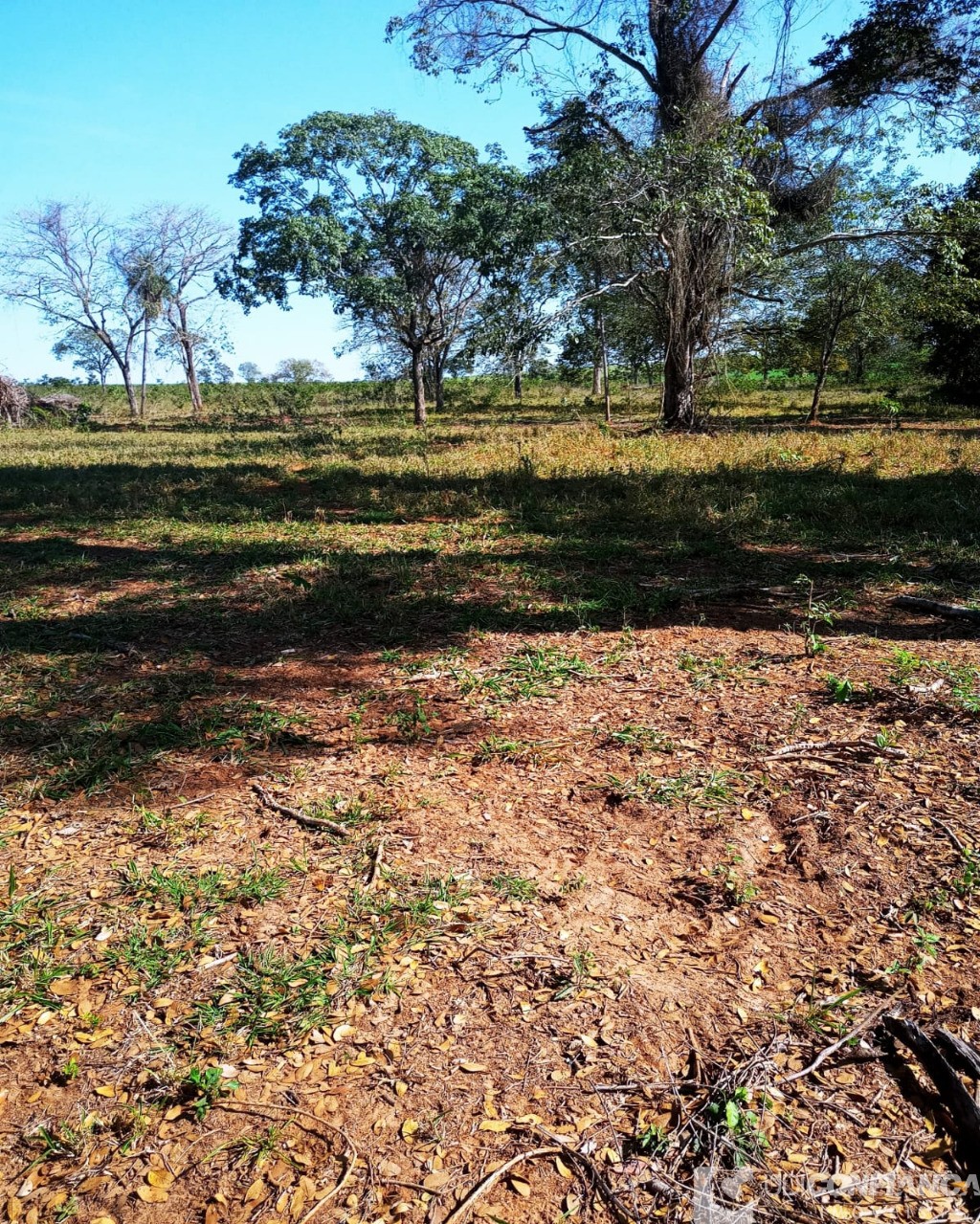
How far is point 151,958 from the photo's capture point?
2.31 meters

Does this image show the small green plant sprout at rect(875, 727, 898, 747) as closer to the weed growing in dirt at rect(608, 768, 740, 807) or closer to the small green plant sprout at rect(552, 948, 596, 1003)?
the weed growing in dirt at rect(608, 768, 740, 807)

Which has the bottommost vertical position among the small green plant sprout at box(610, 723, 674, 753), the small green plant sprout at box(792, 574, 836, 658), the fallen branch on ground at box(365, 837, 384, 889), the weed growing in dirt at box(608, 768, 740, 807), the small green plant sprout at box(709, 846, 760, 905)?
the small green plant sprout at box(709, 846, 760, 905)

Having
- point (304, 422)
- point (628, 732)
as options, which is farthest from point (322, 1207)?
point (304, 422)

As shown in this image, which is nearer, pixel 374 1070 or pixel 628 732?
pixel 374 1070

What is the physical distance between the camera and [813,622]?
4879 mm

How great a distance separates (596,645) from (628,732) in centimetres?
110

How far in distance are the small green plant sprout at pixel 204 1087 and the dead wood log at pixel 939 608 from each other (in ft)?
15.6

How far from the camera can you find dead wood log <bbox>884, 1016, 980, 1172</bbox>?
5.66 ft

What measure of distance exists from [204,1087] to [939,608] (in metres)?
4.84

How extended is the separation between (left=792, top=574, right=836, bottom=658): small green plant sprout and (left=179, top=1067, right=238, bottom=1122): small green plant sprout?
143 inches

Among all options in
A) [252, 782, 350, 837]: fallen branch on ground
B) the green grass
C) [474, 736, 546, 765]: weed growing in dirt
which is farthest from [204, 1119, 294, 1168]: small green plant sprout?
[474, 736, 546, 765]: weed growing in dirt

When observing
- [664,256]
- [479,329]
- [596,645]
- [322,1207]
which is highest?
[664,256]

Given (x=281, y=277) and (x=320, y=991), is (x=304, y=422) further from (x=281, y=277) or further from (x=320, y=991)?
(x=320, y=991)

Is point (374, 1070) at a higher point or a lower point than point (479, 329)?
lower
